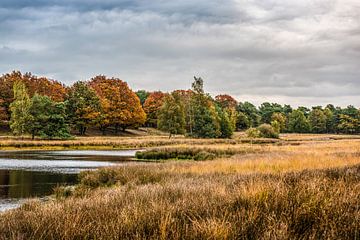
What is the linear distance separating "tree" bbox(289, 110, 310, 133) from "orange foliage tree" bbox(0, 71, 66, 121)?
277 ft

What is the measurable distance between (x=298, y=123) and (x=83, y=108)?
8871cm

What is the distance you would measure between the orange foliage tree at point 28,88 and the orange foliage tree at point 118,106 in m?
10.2

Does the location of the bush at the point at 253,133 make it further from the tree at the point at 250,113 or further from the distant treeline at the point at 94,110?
the tree at the point at 250,113

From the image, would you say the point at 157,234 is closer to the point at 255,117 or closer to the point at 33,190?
the point at 33,190

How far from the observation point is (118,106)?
10081 cm

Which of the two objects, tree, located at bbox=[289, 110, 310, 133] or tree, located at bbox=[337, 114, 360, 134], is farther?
tree, located at bbox=[337, 114, 360, 134]

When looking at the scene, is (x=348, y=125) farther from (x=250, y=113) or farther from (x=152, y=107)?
(x=152, y=107)

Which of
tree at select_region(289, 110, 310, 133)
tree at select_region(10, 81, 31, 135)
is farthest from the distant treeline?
tree at select_region(289, 110, 310, 133)

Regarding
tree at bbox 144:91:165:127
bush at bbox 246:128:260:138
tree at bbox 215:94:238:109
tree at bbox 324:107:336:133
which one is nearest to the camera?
bush at bbox 246:128:260:138

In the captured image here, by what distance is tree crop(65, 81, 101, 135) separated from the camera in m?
90.0

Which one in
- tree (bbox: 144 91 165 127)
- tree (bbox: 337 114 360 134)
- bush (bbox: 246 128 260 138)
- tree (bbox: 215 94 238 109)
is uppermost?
tree (bbox: 215 94 238 109)

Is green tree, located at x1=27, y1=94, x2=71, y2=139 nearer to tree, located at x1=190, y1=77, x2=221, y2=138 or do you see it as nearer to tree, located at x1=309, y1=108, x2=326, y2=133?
tree, located at x1=190, y1=77, x2=221, y2=138

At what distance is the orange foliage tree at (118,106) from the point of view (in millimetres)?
97562

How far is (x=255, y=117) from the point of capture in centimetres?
15000
